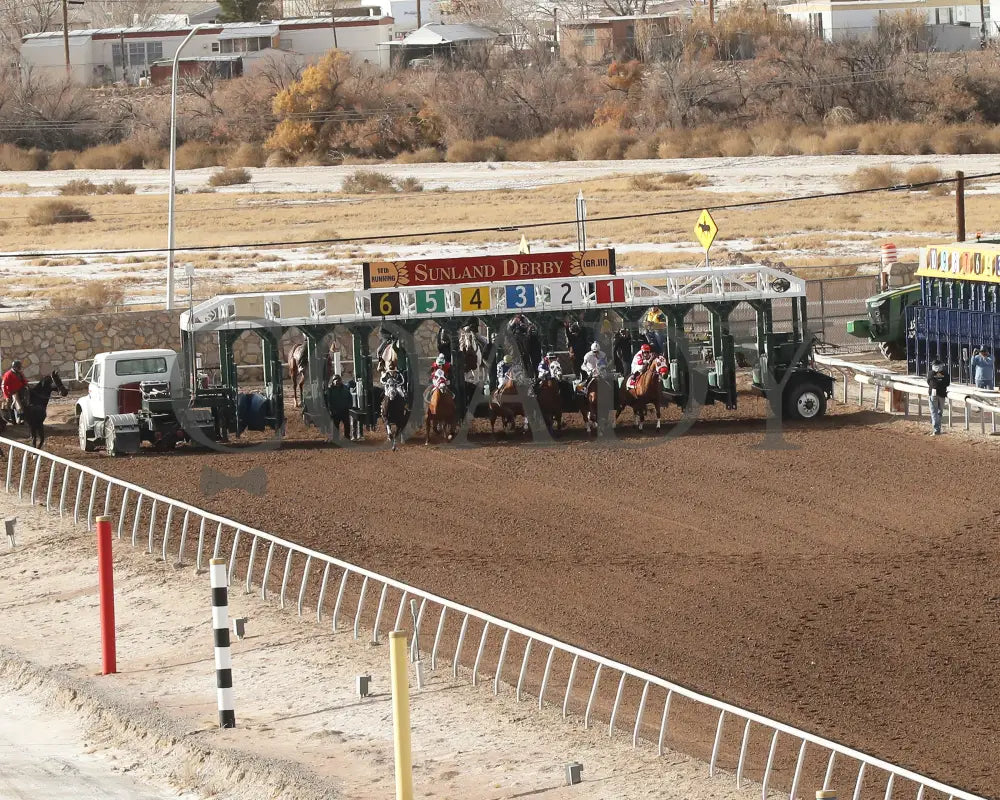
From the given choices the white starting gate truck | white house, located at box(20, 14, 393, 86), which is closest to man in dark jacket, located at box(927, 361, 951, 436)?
→ the white starting gate truck

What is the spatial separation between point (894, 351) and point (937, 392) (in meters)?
8.57

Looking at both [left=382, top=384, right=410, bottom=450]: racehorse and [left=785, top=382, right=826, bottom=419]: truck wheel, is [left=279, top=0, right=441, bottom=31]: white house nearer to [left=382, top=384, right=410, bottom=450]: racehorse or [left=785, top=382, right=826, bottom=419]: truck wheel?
[left=785, top=382, right=826, bottom=419]: truck wheel

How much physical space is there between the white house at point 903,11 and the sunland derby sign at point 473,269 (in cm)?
7109

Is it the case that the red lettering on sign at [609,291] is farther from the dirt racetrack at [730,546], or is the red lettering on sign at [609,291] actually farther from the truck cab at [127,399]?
the truck cab at [127,399]

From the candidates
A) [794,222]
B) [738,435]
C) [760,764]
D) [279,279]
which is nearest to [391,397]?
[738,435]

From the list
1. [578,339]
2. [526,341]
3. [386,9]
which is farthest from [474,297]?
[386,9]

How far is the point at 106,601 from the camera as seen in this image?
43.8ft

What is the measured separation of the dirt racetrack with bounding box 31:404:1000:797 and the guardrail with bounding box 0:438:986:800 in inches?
23.7

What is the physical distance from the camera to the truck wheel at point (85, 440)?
2541cm

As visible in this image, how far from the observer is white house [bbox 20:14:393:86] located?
10169 cm

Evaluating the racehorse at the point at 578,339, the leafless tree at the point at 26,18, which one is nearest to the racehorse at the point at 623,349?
the racehorse at the point at 578,339

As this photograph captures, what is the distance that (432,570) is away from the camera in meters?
16.9

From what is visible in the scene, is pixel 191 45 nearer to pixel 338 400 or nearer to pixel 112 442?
pixel 338 400

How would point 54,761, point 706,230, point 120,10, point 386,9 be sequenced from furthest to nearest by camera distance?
point 120,10, point 386,9, point 706,230, point 54,761
